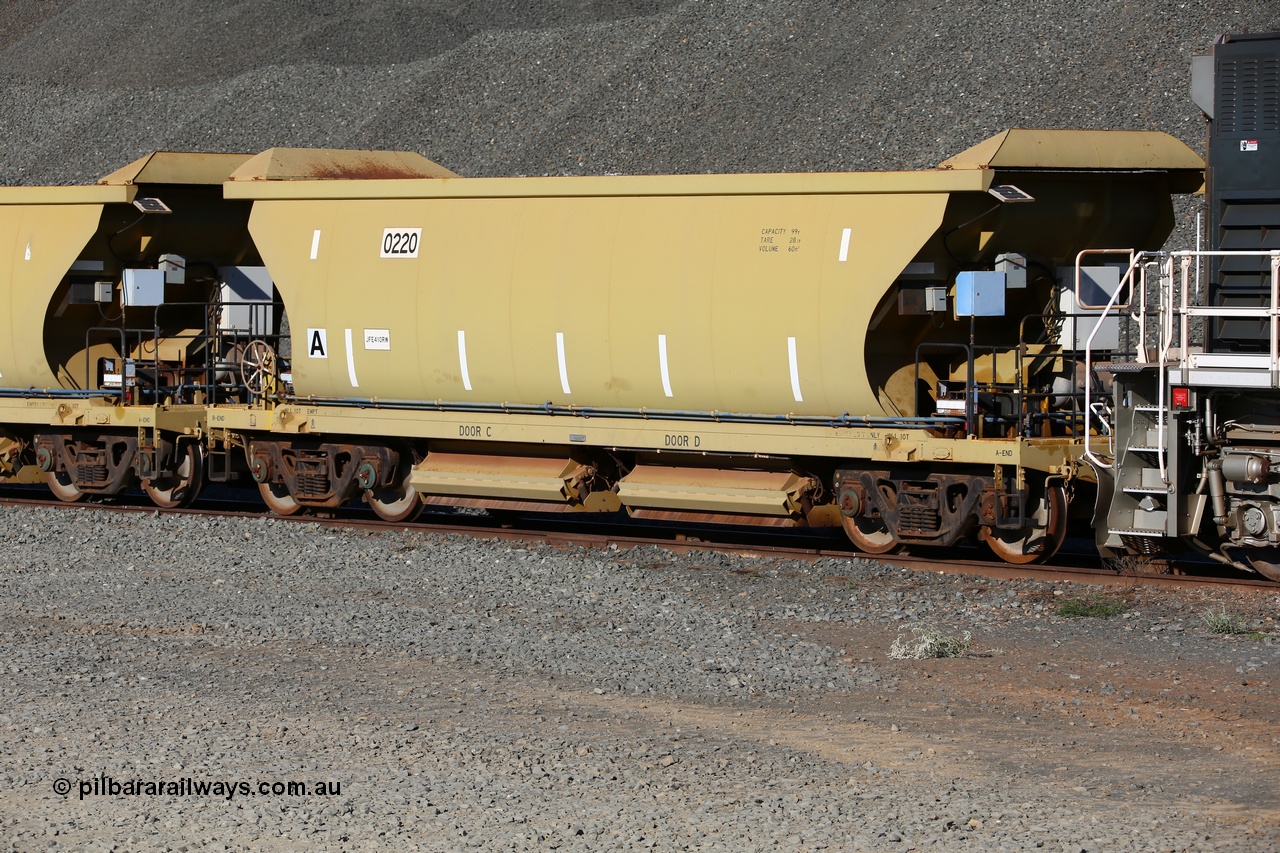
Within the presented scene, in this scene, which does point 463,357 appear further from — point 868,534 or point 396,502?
point 868,534

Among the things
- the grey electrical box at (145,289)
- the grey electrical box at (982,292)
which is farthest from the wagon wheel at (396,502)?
the grey electrical box at (982,292)

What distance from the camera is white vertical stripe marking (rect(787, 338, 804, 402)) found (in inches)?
524

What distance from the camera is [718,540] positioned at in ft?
50.5

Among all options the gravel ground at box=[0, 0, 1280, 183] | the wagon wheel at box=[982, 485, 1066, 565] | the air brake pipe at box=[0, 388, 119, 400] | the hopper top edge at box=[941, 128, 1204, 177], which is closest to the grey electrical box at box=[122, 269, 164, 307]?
the air brake pipe at box=[0, 388, 119, 400]

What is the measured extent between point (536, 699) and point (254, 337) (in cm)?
1020

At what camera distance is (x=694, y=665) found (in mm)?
9430

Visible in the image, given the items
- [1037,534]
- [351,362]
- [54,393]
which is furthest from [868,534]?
[54,393]

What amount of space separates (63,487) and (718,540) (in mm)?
8257

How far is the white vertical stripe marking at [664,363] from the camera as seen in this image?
13992 mm

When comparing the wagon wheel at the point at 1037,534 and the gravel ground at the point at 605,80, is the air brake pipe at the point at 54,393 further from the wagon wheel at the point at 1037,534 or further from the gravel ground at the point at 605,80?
the gravel ground at the point at 605,80

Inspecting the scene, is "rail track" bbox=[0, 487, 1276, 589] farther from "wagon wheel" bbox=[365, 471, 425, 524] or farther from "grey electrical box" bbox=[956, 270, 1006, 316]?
"grey electrical box" bbox=[956, 270, 1006, 316]

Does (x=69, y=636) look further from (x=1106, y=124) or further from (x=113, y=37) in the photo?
(x=113, y=37)

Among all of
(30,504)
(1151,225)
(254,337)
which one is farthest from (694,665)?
(30,504)

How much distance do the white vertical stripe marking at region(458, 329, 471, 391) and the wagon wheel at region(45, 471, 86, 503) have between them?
18.6ft
